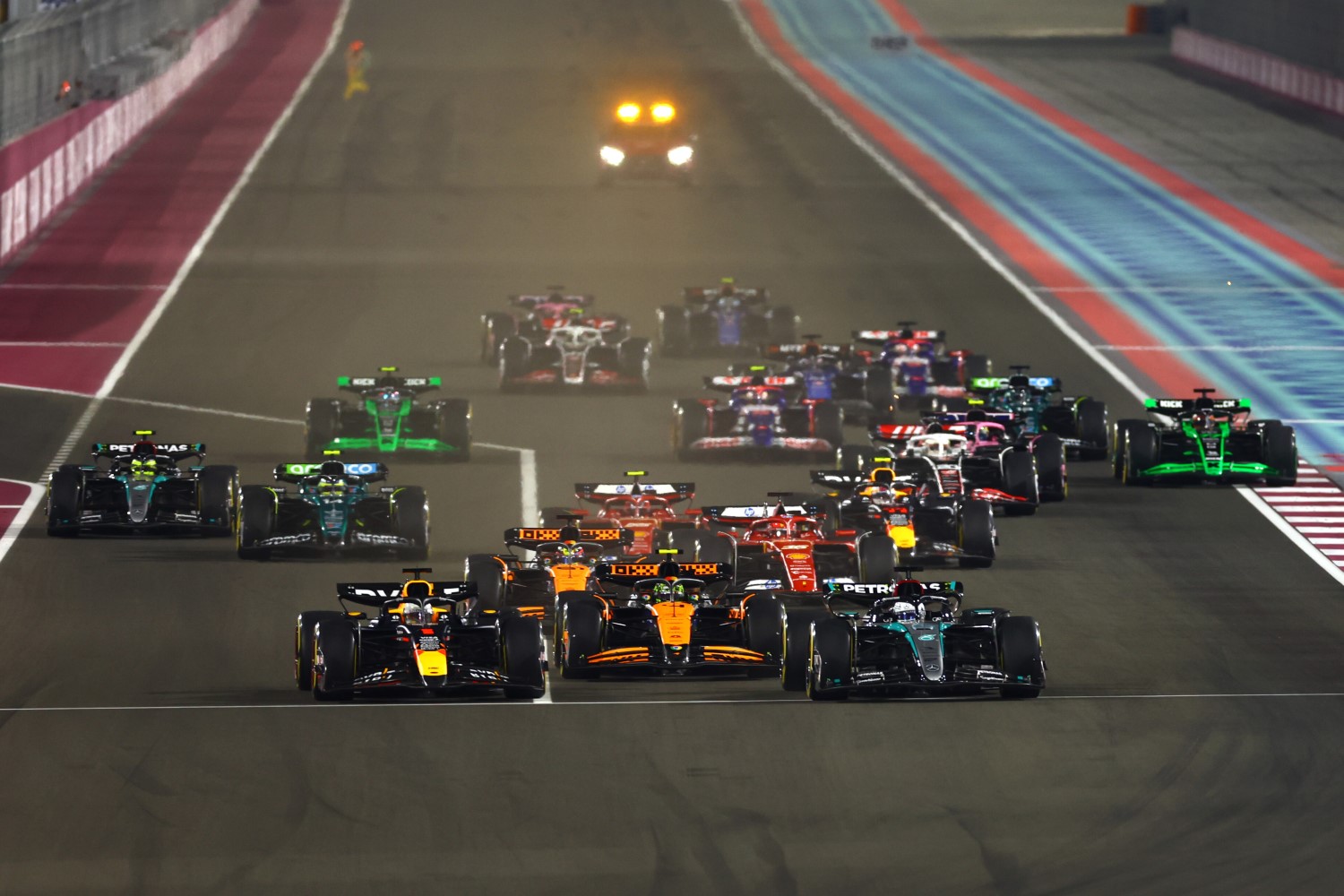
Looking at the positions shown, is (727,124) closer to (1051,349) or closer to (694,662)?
(1051,349)

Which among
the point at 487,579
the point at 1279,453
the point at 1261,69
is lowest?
the point at 487,579

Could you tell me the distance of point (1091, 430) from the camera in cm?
4475

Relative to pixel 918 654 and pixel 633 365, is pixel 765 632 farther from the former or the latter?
pixel 633 365

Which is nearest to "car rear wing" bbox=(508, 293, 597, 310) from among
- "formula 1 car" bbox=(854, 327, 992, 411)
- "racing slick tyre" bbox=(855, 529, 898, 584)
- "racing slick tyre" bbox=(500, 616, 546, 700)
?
"formula 1 car" bbox=(854, 327, 992, 411)

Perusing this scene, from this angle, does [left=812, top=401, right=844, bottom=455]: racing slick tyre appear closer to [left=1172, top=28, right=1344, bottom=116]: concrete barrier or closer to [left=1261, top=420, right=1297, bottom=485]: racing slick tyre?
[left=1261, top=420, right=1297, bottom=485]: racing slick tyre

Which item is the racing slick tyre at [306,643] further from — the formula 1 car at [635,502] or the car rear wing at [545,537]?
the formula 1 car at [635,502]

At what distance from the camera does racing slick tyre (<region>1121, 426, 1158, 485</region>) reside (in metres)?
42.4

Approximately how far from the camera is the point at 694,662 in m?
29.4

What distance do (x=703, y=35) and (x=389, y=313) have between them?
176 ft

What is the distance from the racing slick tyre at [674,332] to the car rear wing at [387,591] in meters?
25.6

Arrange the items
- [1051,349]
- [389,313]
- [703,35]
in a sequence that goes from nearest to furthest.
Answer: [1051,349]
[389,313]
[703,35]

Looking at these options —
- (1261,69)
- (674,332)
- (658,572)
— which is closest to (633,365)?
(674,332)

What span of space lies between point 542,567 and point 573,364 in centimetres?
Answer: 1842

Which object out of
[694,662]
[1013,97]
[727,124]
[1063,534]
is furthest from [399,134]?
[694,662]
